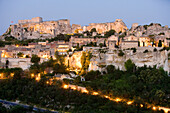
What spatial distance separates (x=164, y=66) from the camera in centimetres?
2667

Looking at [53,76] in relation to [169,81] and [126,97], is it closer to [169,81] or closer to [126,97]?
[126,97]

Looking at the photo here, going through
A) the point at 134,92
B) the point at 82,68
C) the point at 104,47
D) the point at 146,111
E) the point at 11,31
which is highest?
the point at 11,31

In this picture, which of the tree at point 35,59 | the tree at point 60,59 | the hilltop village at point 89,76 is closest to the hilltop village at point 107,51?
the hilltop village at point 89,76

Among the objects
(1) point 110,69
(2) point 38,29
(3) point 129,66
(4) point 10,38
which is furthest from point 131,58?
(4) point 10,38

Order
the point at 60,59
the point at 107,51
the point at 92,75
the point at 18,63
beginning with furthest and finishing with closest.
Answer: the point at 60,59
the point at 18,63
the point at 107,51
the point at 92,75

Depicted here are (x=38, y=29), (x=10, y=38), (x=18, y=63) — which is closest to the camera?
(x=18, y=63)

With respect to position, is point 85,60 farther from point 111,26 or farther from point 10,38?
point 10,38

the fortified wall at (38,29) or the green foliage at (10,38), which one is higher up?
the fortified wall at (38,29)

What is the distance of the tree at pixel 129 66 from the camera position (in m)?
28.0

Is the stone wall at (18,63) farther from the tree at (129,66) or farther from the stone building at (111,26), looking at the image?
the stone building at (111,26)

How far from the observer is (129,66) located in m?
28.4

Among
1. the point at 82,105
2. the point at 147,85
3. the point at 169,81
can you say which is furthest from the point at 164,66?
the point at 82,105

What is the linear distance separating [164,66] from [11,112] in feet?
66.7

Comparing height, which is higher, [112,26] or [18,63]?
[112,26]
